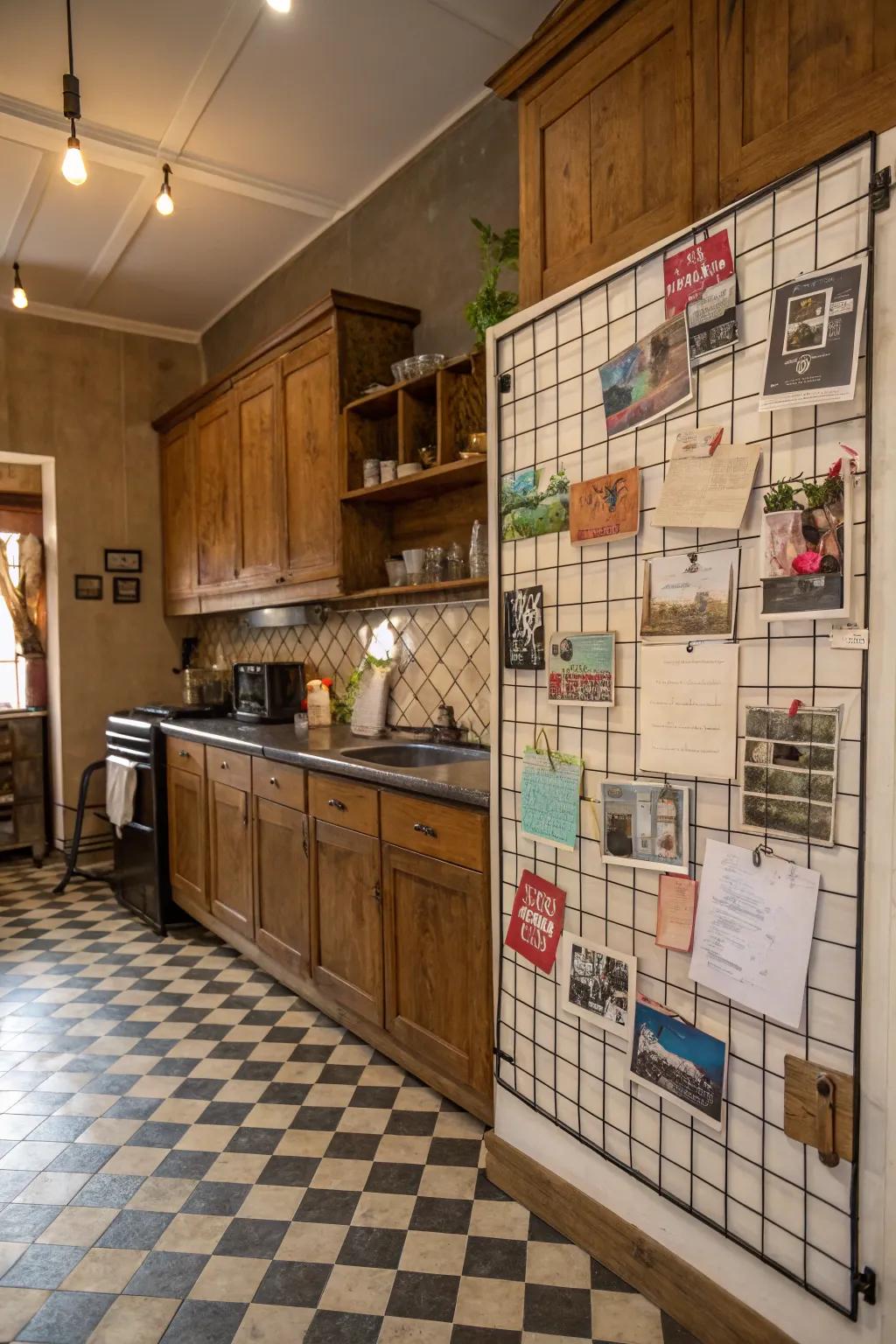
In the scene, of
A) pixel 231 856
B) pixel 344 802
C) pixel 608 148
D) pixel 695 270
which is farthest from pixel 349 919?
pixel 608 148

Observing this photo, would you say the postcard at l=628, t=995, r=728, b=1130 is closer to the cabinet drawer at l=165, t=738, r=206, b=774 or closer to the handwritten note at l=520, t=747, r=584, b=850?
the handwritten note at l=520, t=747, r=584, b=850

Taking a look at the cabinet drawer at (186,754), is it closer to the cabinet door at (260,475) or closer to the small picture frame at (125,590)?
the cabinet door at (260,475)

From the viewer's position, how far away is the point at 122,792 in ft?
13.4

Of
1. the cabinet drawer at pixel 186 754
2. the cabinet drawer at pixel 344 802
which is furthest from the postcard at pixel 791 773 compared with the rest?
the cabinet drawer at pixel 186 754

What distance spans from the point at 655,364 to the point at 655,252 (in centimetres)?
20

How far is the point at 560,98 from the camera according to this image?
5.87 ft

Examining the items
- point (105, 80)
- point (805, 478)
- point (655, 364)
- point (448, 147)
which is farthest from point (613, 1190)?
point (105, 80)

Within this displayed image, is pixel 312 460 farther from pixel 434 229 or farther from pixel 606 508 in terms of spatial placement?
pixel 606 508

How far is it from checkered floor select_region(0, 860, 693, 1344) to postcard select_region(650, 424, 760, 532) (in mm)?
1442

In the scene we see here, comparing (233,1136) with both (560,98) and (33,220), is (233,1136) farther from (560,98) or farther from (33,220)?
(33,220)

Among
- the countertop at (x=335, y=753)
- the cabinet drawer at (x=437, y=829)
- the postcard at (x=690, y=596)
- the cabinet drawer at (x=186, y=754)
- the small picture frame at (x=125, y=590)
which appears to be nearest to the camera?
the postcard at (x=690, y=596)

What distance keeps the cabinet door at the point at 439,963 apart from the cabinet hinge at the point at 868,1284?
959 mm

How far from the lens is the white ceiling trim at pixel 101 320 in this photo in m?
4.67

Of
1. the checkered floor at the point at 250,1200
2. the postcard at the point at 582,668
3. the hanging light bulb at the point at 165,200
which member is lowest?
the checkered floor at the point at 250,1200
